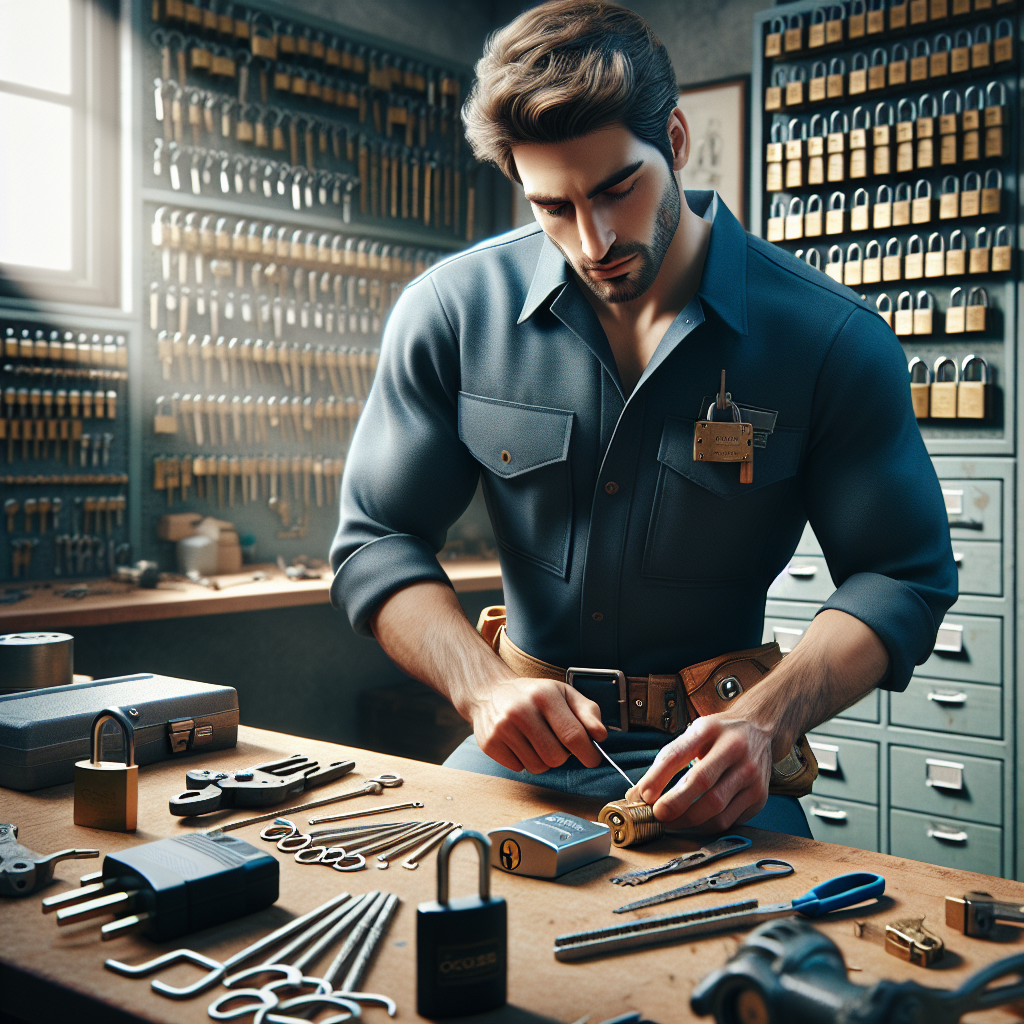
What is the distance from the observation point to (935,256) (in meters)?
3.13

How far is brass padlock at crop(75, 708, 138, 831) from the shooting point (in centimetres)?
111

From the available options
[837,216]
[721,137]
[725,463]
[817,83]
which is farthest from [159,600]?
[721,137]

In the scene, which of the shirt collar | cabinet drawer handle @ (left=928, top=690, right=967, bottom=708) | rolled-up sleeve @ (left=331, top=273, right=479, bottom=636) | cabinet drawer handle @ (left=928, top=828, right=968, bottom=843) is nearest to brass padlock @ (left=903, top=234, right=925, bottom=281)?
cabinet drawer handle @ (left=928, top=690, right=967, bottom=708)

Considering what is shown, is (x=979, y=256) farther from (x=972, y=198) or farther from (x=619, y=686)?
(x=619, y=686)

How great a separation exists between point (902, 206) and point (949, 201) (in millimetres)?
148

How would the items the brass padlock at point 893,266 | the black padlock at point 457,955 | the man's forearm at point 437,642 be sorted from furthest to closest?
the brass padlock at point 893,266
the man's forearm at point 437,642
the black padlock at point 457,955

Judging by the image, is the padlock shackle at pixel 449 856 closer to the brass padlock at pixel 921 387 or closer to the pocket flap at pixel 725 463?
the pocket flap at pixel 725 463

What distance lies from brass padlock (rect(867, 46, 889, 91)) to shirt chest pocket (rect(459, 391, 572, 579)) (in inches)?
92.0

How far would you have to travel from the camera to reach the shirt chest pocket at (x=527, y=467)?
154 cm

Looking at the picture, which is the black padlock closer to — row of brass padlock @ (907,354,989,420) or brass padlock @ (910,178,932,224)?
row of brass padlock @ (907,354,989,420)

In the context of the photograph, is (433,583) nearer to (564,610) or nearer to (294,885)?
(564,610)

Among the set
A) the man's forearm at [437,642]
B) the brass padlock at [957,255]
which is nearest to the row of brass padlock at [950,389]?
the brass padlock at [957,255]

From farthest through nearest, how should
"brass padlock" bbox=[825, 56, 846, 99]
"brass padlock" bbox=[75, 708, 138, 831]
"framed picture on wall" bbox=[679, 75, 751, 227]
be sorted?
1. "framed picture on wall" bbox=[679, 75, 751, 227]
2. "brass padlock" bbox=[825, 56, 846, 99]
3. "brass padlock" bbox=[75, 708, 138, 831]

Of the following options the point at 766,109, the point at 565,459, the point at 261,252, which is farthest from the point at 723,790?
the point at 261,252
